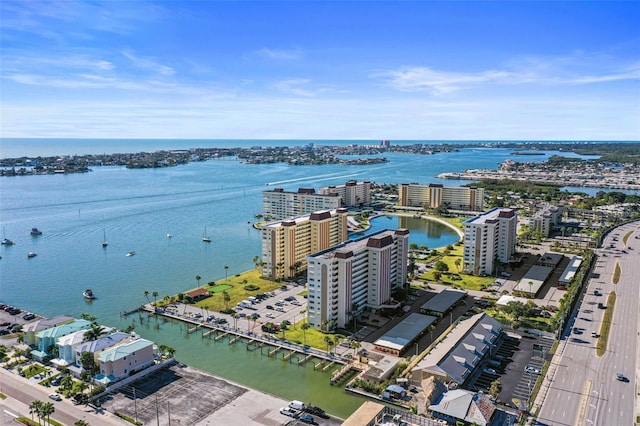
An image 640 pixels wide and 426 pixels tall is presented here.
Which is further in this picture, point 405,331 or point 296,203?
point 296,203

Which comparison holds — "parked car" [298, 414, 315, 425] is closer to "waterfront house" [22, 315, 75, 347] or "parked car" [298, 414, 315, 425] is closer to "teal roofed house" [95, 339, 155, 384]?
"teal roofed house" [95, 339, 155, 384]

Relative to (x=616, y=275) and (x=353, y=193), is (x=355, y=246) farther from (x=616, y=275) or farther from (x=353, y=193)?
(x=353, y=193)

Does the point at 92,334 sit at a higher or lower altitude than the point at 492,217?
lower

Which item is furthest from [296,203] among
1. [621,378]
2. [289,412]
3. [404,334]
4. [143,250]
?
[621,378]

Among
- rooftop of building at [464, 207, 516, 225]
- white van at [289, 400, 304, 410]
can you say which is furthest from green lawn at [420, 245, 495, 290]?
white van at [289, 400, 304, 410]

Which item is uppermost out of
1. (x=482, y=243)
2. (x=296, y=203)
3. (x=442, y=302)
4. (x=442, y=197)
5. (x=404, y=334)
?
(x=296, y=203)

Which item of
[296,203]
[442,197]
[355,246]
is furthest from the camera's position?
[442,197]

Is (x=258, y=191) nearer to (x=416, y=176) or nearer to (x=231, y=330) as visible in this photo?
(x=416, y=176)
